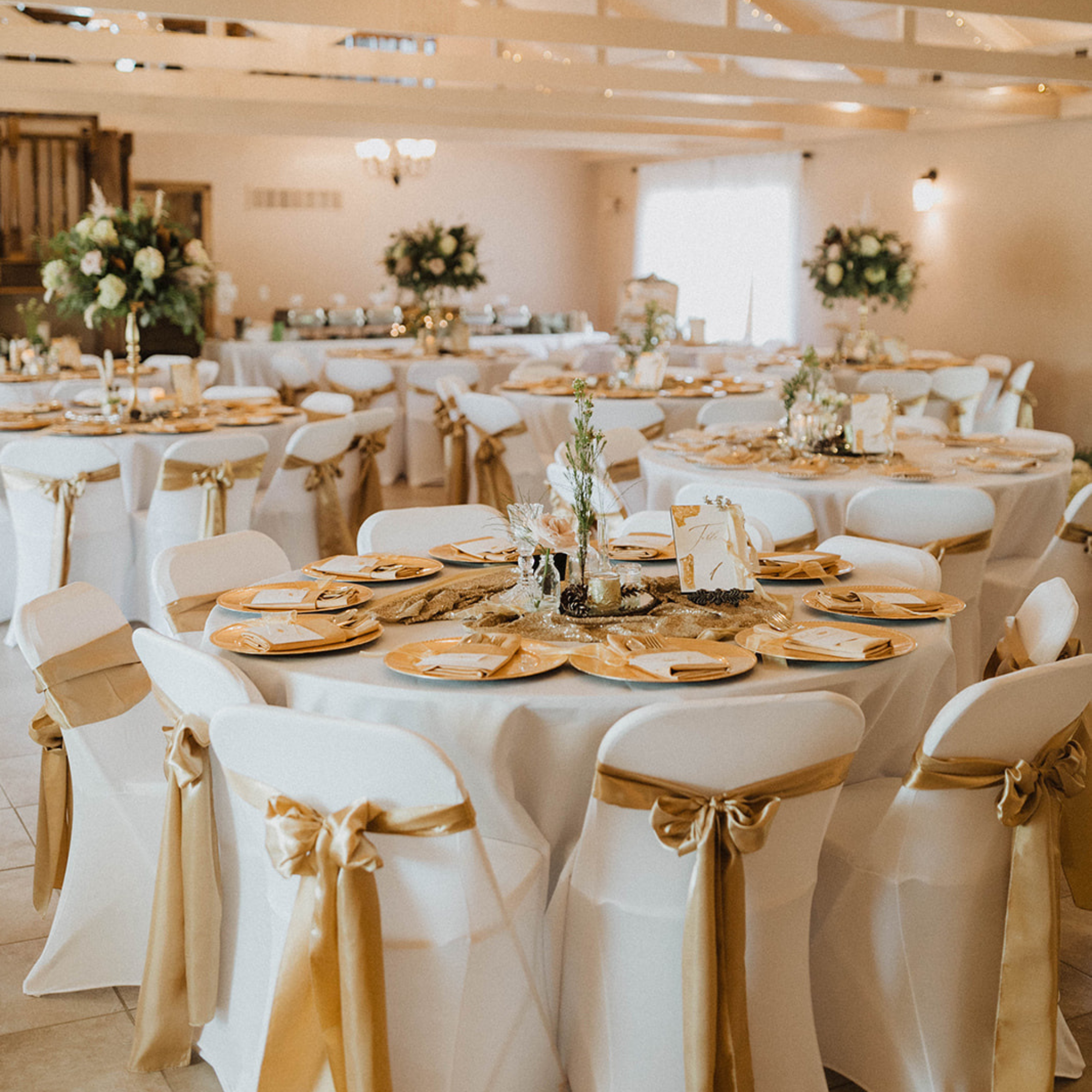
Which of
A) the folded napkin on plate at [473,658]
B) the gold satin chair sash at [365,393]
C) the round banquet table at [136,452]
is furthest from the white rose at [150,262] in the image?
the gold satin chair sash at [365,393]

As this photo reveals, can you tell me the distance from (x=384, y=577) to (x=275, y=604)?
341mm

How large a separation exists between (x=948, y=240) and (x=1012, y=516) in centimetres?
752

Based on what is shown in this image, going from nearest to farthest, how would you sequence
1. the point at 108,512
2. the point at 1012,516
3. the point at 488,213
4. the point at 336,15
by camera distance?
1. the point at 1012,516
2. the point at 108,512
3. the point at 336,15
4. the point at 488,213

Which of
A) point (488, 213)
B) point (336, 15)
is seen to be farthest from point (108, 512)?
point (488, 213)

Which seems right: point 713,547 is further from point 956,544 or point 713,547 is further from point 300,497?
point 300,497

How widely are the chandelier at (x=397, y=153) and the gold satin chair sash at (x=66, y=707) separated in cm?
1005

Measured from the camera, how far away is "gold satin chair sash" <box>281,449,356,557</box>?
218 inches

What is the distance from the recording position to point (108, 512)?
16.8ft

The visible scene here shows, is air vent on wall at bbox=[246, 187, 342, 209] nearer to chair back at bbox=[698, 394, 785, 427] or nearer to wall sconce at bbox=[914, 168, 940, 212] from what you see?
wall sconce at bbox=[914, 168, 940, 212]

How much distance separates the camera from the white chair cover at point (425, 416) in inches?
353

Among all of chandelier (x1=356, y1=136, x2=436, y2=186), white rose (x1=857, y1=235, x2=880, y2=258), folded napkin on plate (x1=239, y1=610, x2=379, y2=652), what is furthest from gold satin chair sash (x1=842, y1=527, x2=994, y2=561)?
chandelier (x1=356, y1=136, x2=436, y2=186)

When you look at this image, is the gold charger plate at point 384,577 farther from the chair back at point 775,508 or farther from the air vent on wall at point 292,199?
the air vent on wall at point 292,199

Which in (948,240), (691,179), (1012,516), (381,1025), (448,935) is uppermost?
(691,179)

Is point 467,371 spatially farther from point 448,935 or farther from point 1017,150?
point 448,935
